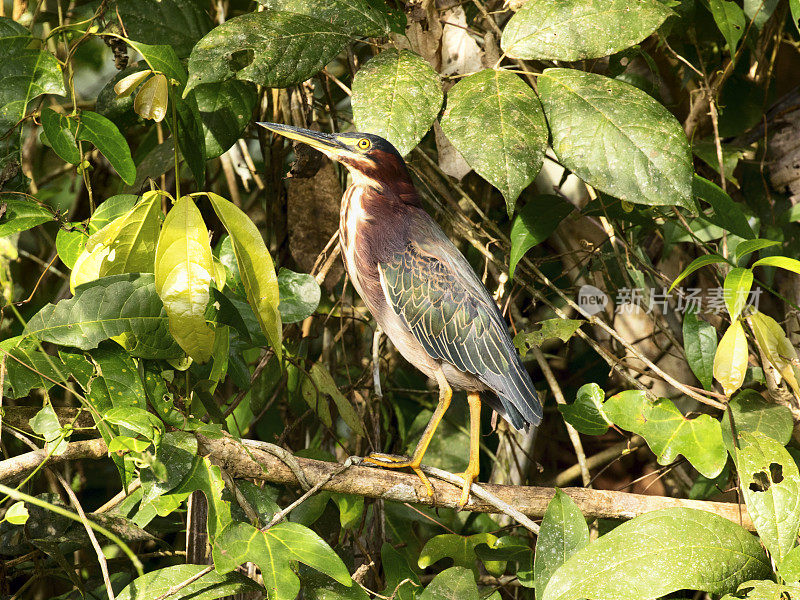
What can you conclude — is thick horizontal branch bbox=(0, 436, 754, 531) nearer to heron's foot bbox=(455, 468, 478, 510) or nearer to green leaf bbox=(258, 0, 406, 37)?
heron's foot bbox=(455, 468, 478, 510)

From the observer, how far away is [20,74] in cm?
156

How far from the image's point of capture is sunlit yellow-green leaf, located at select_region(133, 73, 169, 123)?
144 cm

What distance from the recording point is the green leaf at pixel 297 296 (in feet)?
5.49

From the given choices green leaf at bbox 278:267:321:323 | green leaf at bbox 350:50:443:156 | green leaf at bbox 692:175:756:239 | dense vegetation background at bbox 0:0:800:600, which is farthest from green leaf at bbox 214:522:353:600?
green leaf at bbox 692:175:756:239

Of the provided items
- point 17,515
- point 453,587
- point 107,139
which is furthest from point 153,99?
point 453,587

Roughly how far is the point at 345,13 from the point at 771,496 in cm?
133

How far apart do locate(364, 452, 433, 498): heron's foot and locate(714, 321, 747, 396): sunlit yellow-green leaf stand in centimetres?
69

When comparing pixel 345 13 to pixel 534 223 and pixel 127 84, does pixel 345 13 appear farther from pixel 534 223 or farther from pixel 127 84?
pixel 534 223

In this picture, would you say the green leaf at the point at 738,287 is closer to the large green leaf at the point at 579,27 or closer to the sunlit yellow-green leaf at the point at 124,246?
the large green leaf at the point at 579,27

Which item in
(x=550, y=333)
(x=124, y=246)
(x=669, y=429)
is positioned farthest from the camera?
(x=550, y=333)

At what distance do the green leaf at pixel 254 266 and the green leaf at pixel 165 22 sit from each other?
0.86 metres

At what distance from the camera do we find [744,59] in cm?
250

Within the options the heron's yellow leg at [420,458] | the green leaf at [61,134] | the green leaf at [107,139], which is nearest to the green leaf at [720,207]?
the heron's yellow leg at [420,458]

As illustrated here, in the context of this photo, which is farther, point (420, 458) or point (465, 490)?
point (420, 458)
